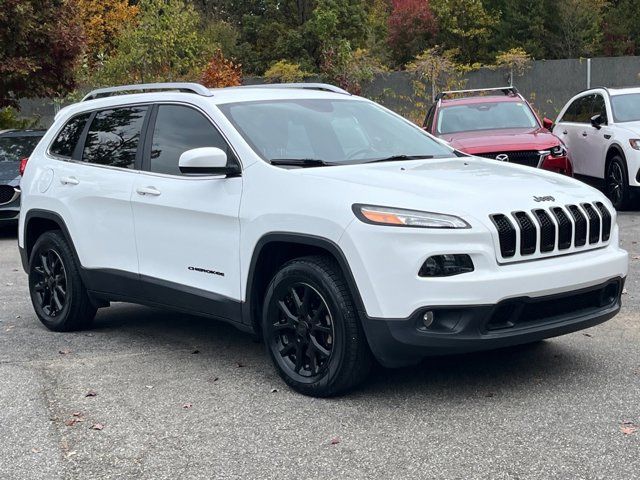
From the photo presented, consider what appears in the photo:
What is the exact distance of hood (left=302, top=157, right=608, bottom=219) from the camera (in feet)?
17.2

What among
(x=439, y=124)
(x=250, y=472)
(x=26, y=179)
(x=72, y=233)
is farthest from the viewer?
(x=439, y=124)

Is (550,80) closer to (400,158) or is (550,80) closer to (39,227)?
(39,227)

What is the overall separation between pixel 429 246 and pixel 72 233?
332 centimetres

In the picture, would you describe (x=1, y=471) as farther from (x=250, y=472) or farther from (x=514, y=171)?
(x=514, y=171)

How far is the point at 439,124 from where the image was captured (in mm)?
14539

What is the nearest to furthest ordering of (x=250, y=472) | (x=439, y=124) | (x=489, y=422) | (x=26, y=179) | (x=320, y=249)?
(x=250, y=472), (x=489, y=422), (x=320, y=249), (x=26, y=179), (x=439, y=124)

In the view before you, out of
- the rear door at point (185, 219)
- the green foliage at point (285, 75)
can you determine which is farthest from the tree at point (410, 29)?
the rear door at point (185, 219)

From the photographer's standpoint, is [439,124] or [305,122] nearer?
[305,122]

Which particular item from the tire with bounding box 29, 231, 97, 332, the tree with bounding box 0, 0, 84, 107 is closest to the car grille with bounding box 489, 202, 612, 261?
the tire with bounding box 29, 231, 97, 332

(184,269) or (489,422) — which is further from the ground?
(184,269)

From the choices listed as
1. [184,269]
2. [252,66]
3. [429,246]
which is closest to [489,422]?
[429,246]

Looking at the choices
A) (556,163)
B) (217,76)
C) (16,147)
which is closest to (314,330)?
(556,163)

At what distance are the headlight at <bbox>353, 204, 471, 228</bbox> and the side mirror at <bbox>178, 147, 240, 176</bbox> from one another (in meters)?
1.06

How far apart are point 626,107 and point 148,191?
31.1 feet
